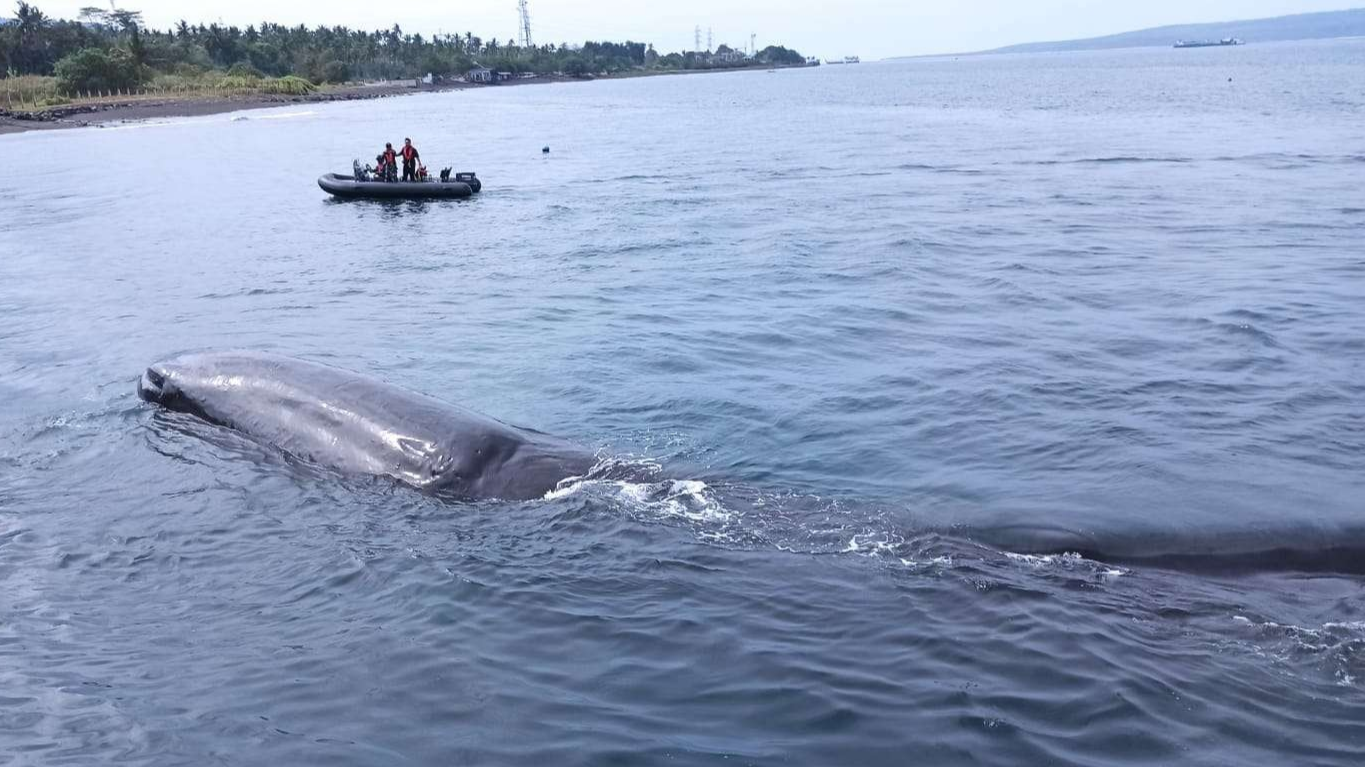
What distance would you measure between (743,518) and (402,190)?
3420 centimetres

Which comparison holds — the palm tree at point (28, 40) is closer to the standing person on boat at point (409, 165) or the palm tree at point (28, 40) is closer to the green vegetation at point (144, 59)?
the green vegetation at point (144, 59)

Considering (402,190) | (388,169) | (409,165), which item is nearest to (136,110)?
(388,169)

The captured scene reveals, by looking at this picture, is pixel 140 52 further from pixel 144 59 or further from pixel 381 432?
pixel 381 432

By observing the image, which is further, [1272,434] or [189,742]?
[1272,434]

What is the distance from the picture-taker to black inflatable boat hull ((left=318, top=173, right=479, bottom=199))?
1635 inches

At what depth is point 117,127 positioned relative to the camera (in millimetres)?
87312

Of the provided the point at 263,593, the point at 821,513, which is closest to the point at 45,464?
the point at 263,593

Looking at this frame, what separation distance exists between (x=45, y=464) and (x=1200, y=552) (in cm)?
1178

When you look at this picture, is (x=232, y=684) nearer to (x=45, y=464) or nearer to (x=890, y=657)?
(x=890, y=657)

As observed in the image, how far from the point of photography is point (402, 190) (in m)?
41.7

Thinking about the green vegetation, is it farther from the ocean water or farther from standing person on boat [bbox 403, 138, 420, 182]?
the ocean water

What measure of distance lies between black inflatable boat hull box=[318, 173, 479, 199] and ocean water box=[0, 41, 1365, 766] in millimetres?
13645

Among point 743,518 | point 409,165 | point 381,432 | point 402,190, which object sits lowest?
point 743,518

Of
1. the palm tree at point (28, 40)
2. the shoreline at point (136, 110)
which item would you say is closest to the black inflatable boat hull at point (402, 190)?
the shoreline at point (136, 110)
